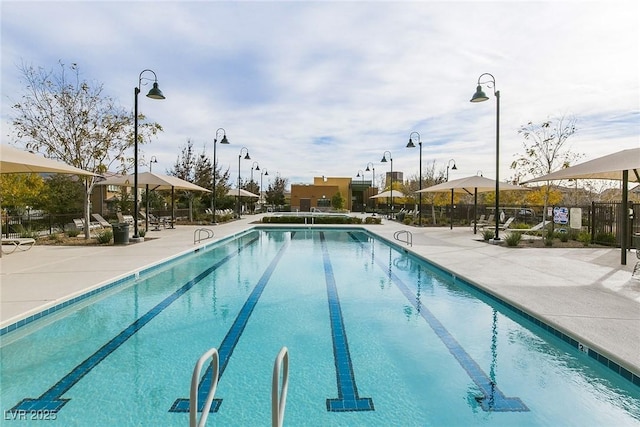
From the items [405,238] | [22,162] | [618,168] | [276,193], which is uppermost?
[276,193]

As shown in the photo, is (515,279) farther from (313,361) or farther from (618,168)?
(313,361)

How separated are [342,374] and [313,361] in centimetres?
44

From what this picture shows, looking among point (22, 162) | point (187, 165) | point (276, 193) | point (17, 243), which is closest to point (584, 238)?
point (22, 162)

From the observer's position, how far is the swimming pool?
3.27 metres

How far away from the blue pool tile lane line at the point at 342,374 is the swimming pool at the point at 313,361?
0.02m

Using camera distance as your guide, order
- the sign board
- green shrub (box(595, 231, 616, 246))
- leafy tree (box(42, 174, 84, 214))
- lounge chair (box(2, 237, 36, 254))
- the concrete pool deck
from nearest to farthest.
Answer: the concrete pool deck < lounge chair (box(2, 237, 36, 254)) < green shrub (box(595, 231, 616, 246)) < the sign board < leafy tree (box(42, 174, 84, 214))

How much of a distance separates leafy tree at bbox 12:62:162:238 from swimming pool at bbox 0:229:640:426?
26.1ft

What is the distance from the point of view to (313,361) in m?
4.29

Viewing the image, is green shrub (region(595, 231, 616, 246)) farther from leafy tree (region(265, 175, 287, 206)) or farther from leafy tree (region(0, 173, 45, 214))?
leafy tree (region(265, 175, 287, 206))

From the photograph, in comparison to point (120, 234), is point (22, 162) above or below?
above

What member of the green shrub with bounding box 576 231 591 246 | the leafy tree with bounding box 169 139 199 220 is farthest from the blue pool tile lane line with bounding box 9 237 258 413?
the leafy tree with bounding box 169 139 199 220

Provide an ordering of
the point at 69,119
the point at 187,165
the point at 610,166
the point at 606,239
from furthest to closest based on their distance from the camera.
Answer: the point at 187,165, the point at 606,239, the point at 69,119, the point at 610,166

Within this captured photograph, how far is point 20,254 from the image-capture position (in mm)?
10055

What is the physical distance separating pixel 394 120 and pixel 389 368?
2073cm
